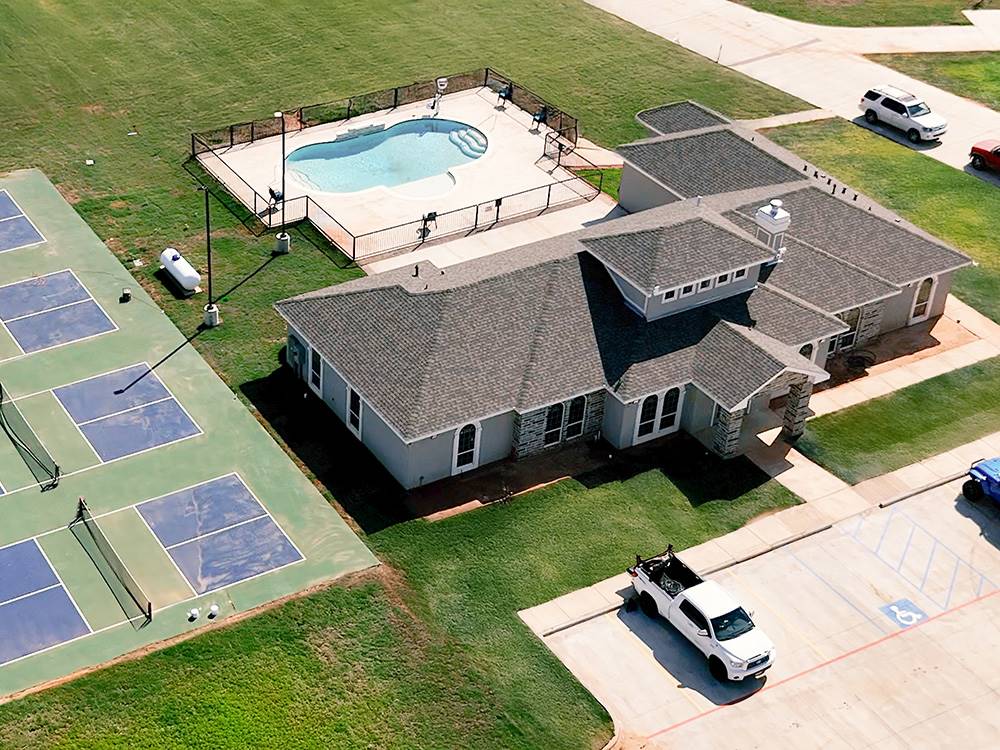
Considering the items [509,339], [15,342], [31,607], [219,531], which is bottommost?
[31,607]

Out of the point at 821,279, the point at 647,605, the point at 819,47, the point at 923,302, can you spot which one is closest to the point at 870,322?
the point at 923,302

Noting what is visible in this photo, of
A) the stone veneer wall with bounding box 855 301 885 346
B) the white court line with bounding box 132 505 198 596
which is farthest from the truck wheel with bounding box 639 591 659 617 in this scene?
the stone veneer wall with bounding box 855 301 885 346

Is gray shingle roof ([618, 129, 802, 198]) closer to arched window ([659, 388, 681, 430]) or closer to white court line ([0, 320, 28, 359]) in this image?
arched window ([659, 388, 681, 430])

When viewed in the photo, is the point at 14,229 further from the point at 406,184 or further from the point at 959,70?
the point at 959,70

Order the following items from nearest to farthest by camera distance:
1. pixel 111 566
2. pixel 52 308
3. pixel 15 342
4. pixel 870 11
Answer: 1. pixel 111 566
2. pixel 15 342
3. pixel 52 308
4. pixel 870 11

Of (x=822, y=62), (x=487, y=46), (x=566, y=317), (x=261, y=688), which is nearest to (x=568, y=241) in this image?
(x=566, y=317)
